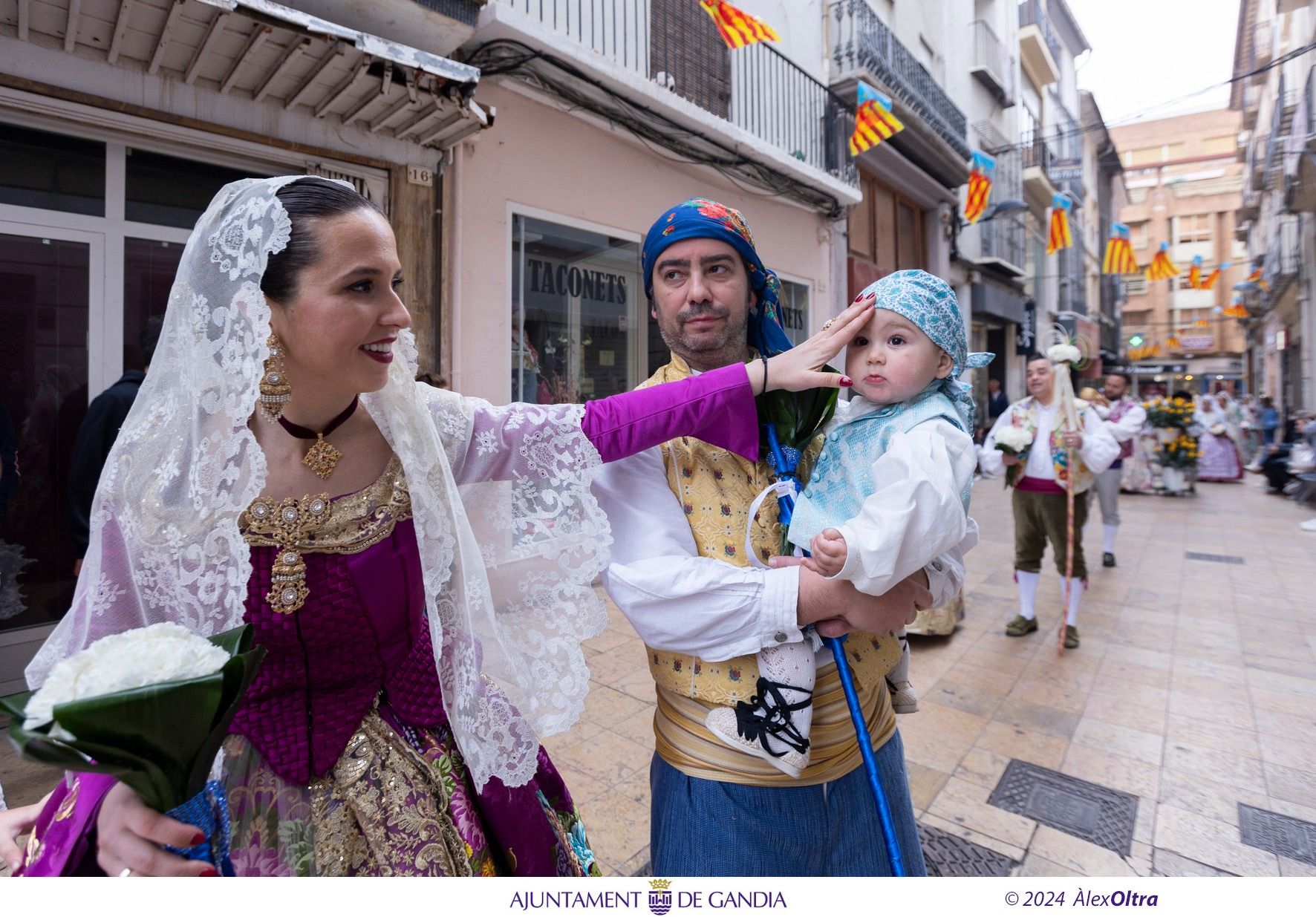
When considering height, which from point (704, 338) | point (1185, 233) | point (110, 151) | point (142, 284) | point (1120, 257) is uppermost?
point (1185, 233)

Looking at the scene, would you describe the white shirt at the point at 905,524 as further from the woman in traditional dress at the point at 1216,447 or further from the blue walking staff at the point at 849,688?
the woman in traditional dress at the point at 1216,447

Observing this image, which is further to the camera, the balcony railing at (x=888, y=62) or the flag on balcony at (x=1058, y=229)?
the flag on balcony at (x=1058, y=229)

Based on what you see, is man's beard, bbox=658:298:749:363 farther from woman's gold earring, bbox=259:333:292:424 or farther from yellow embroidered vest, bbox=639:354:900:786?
woman's gold earring, bbox=259:333:292:424

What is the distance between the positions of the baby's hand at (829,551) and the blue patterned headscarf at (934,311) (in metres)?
0.48

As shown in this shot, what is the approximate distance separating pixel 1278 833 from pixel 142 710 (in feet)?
12.4

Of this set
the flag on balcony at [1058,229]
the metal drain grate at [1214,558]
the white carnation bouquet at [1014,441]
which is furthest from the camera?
the flag on balcony at [1058,229]

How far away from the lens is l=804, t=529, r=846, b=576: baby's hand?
3.92 ft

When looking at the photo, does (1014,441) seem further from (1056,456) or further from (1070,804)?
(1070,804)

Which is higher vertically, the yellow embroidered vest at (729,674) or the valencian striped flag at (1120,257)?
the valencian striped flag at (1120,257)

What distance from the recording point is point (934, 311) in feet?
4.72

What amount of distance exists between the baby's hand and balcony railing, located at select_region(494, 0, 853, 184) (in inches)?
219

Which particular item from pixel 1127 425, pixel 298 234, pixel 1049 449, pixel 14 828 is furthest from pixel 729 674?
pixel 1127 425

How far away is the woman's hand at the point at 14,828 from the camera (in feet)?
3.71

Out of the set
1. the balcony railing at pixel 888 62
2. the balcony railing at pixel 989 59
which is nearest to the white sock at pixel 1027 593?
the balcony railing at pixel 888 62
